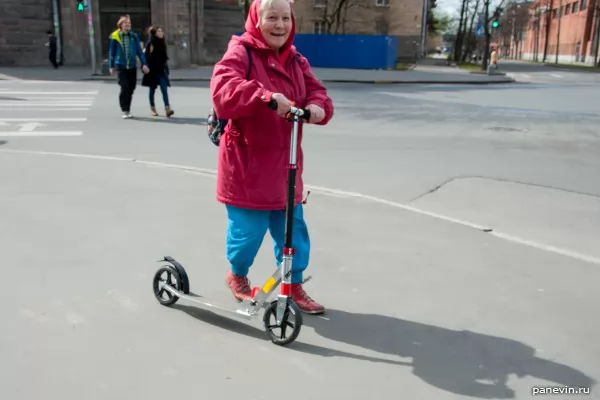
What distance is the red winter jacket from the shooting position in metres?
3.37

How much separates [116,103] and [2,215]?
10.0 m

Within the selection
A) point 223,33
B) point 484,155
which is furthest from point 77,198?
point 223,33

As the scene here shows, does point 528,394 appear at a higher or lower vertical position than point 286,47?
lower

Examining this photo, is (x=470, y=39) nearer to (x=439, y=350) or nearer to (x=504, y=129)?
(x=504, y=129)

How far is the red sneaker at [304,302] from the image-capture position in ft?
12.4

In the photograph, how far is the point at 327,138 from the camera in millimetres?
10508

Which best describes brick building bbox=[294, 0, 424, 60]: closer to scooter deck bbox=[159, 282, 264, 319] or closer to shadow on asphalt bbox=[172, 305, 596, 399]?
scooter deck bbox=[159, 282, 264, 319]

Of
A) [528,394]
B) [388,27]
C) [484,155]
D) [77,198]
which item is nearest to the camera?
[528,394]

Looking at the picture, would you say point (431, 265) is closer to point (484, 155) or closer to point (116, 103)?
point (484, 155)

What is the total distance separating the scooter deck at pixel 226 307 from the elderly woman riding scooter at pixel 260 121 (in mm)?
319

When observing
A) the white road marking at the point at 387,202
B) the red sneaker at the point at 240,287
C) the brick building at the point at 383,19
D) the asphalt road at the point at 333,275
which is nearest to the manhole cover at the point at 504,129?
the asphalt road at the point at 333,275

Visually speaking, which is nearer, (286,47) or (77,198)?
(286,47)

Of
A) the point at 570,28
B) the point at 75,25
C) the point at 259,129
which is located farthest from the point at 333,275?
the point at 570,28

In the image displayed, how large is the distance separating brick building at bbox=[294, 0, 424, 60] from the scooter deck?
158 feet
